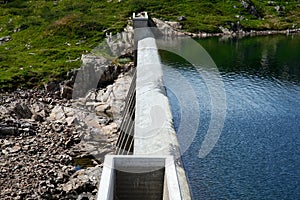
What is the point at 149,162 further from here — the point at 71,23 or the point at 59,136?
the point at 71,23

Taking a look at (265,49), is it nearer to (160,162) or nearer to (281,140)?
(281,140)

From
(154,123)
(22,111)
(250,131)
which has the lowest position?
(250,131)

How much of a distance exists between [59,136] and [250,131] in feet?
54.8

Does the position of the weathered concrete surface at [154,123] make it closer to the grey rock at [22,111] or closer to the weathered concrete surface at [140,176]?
the weathered concrete surface at [140,176]

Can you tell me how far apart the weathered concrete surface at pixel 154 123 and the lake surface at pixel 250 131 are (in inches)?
299

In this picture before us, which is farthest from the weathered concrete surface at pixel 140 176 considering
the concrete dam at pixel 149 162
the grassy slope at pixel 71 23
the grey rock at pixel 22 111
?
the grassy slope at pixel 71 23

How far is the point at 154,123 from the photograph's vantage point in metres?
18.8

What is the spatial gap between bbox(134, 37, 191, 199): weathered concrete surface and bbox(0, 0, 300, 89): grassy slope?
23.4 m

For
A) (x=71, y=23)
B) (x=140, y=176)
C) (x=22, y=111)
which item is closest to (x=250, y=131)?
(x=22, y=111)

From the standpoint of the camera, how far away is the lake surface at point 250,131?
28.5 m

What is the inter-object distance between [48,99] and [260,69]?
3330 cm

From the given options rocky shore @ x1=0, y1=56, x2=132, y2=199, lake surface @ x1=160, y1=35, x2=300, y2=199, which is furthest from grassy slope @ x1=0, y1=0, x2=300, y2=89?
lake surface @ x1=160, y1=35, x2=300, y2=199

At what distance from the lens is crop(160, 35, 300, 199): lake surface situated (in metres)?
28.5

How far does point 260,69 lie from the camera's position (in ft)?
203
